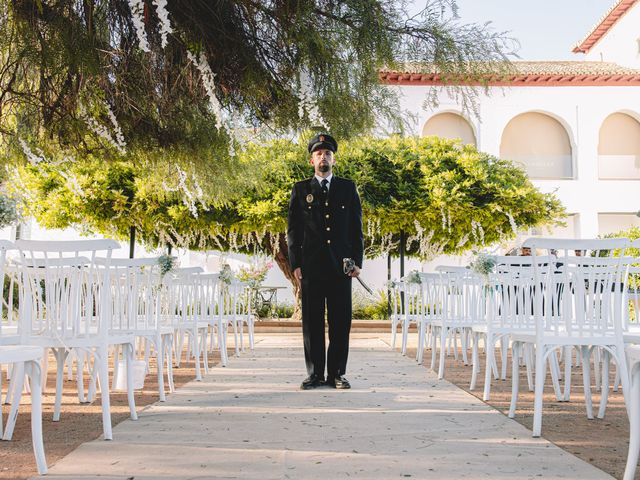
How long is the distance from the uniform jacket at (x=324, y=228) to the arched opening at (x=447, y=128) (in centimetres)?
1514

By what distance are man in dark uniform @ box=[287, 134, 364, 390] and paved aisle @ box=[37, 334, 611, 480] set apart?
0.26 meters

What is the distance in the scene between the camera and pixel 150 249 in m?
14.6

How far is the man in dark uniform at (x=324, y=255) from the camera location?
479 centimetres

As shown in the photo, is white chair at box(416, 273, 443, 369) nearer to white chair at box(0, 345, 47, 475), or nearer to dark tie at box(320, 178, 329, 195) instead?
dark tie at box(320, 178, 329, 195)

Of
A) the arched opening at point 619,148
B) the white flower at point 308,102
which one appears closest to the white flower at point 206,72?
the white flower at point 308,102

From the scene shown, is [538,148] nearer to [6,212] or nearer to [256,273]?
[256,273]

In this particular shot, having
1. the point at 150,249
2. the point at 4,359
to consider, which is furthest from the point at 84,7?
the point at 150,249

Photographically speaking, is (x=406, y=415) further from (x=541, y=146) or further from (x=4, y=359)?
(x=541, y=146)

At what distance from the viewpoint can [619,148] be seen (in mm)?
20266

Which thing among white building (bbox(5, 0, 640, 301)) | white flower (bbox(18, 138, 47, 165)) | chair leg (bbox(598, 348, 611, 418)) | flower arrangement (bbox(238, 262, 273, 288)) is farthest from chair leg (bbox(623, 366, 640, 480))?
white building (bbox(5, 0, 640, 301))

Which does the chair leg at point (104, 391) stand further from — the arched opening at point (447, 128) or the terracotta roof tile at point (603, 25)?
the terracotta roof tile at point (603, 25)

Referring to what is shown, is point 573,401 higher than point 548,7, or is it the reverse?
point 548,7

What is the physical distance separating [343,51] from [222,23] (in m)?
0.64

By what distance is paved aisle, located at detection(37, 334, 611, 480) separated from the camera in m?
2.60
